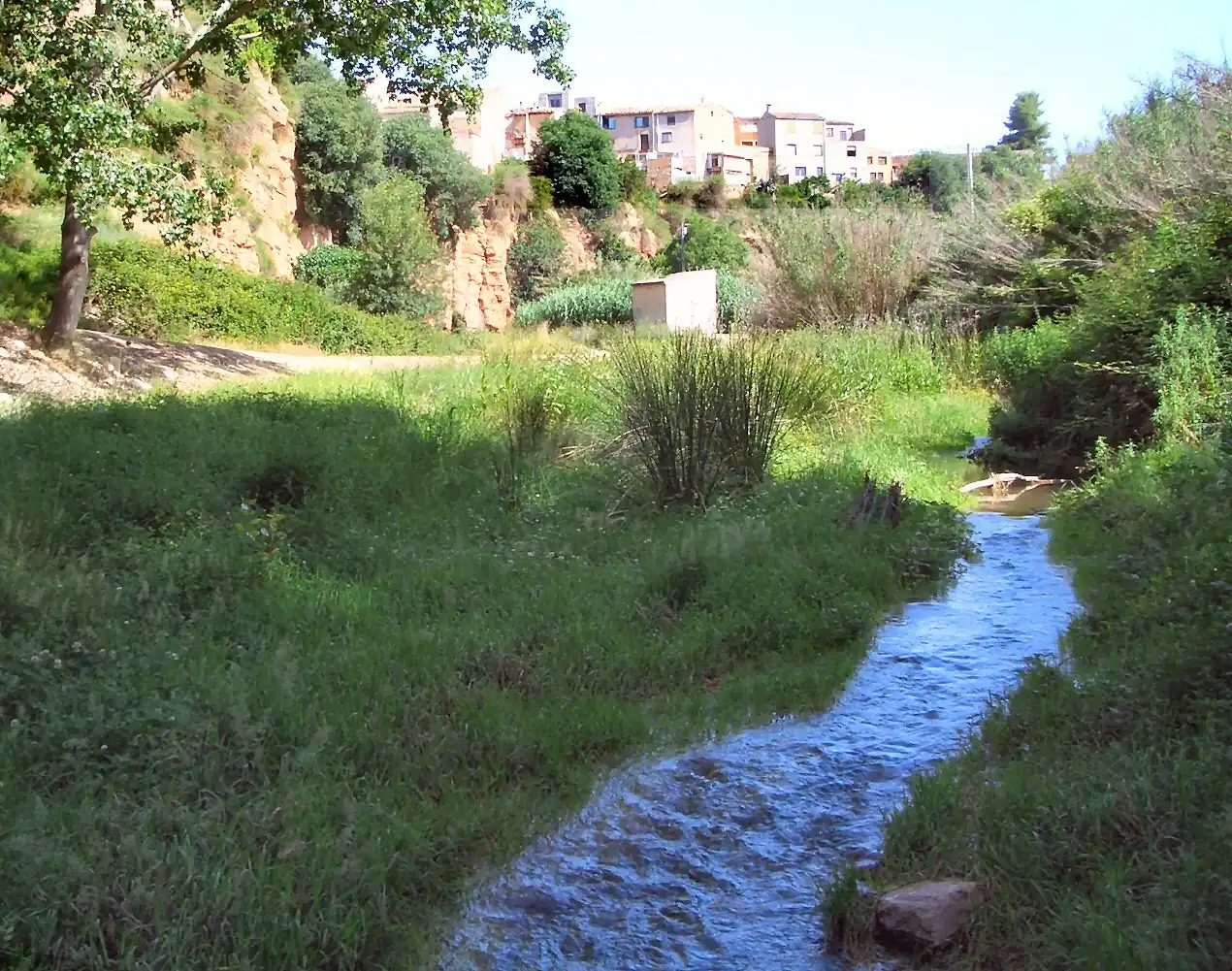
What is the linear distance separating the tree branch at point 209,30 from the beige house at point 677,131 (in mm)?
67934

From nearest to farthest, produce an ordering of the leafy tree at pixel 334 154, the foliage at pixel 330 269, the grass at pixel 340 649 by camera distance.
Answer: the grass at pixel 340 649 < the foliage at pixel 330 269 < the leafy tree at pixel 334 154

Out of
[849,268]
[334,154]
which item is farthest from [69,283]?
[334,154]

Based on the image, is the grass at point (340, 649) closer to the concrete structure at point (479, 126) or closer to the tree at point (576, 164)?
the concrete structure at point (479, 126)

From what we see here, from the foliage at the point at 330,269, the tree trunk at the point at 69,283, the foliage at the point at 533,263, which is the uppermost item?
the foliage at the point at 533,263

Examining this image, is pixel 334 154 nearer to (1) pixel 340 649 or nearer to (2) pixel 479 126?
(2) pixel 479 126

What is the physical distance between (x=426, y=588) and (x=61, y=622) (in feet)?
6.55

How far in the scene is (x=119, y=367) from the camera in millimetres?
15016

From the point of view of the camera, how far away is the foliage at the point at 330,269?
2964cm

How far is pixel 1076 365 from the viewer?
11.0 meters

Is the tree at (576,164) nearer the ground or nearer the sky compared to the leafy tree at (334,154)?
nearer the sky

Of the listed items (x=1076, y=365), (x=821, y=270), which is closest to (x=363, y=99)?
(x=821, y=270)

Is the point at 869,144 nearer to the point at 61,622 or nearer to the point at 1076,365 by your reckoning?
the point at 1076,365

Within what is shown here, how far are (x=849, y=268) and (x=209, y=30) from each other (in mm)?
10806

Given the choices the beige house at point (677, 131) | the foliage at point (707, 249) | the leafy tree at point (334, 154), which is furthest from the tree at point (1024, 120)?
the leafy tree at point (334, 154)
